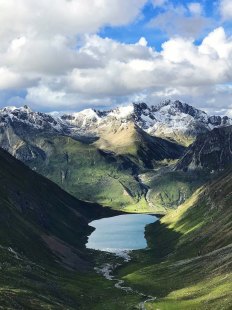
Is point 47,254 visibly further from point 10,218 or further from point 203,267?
point 203,267

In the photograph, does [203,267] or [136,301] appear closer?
[136,301]

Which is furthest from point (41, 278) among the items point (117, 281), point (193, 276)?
point (193, 276)

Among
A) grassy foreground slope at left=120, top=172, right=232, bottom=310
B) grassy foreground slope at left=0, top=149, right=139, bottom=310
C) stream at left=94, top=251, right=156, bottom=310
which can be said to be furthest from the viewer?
stream at left=94, top=251, right=156, bottom=310

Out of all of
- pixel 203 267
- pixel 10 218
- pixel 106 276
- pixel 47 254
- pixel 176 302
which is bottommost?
pixel 176 302

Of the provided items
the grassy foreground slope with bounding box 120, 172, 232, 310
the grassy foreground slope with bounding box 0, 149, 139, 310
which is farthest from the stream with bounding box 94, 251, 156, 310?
the grassy foreground slope with bounding box 0, 149, 139, 310

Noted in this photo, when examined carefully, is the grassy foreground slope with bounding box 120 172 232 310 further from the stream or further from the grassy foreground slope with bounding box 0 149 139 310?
the grassy foreground slope with bounding box 0 149 139 310

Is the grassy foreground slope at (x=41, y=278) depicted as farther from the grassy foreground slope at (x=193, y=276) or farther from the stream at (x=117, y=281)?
the grassy foreground slope at (x=193, y=276)

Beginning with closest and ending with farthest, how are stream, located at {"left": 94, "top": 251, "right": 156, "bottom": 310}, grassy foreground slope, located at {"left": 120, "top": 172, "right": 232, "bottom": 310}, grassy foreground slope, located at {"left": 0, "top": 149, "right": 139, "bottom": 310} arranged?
1. grassy foreground slope, located at {"left": 0, "top": 149, "right": 139, "bottom": 310}
2. grassy foreground slope, located at {"left": 120, "top": 172, "right": 232, "bottom": 310}
3. stream, located at {"left": 94, "top": 251, "right": 156, "bottom": 310}

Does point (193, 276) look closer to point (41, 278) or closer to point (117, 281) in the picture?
point (117, 281)

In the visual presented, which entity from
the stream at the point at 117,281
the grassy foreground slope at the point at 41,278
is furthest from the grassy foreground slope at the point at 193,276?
the grassy foreground slope at the point at 41,278

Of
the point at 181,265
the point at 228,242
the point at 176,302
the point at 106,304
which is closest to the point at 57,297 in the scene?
the point at 106,304

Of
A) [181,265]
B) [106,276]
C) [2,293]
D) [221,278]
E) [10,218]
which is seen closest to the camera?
[2,293]
